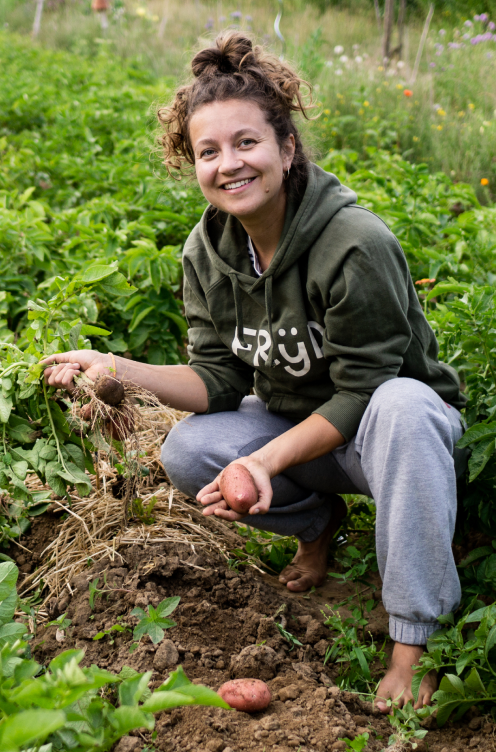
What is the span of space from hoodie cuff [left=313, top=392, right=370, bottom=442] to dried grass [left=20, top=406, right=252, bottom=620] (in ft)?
1.57

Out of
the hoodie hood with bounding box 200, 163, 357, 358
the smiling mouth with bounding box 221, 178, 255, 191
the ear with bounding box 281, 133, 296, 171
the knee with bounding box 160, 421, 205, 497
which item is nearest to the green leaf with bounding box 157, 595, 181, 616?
the knee with bounding box 160, 421, 205, 497

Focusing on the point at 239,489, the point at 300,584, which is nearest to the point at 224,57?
the point at 239,489

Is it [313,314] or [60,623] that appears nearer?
[60,623]

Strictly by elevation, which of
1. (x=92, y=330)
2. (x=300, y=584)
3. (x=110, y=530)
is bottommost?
(x=300, y=584)

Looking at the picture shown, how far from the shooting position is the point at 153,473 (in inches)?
101

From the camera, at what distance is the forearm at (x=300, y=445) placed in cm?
183

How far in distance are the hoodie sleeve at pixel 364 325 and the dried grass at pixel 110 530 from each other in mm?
513

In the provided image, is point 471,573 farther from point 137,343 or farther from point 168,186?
point 168,186

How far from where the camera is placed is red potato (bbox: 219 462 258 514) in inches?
66.4

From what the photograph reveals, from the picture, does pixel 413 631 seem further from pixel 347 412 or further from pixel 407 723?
pixel 347 412

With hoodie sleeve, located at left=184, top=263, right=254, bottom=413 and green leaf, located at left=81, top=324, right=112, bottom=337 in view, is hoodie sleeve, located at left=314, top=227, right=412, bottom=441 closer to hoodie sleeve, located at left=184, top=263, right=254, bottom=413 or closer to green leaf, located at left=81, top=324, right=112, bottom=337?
hoodie sleeve, located at left=184, top=263, right=254, bottom=413

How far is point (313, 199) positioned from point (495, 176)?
3.28 metres

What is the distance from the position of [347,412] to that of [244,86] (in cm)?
90

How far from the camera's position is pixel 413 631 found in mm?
1734
